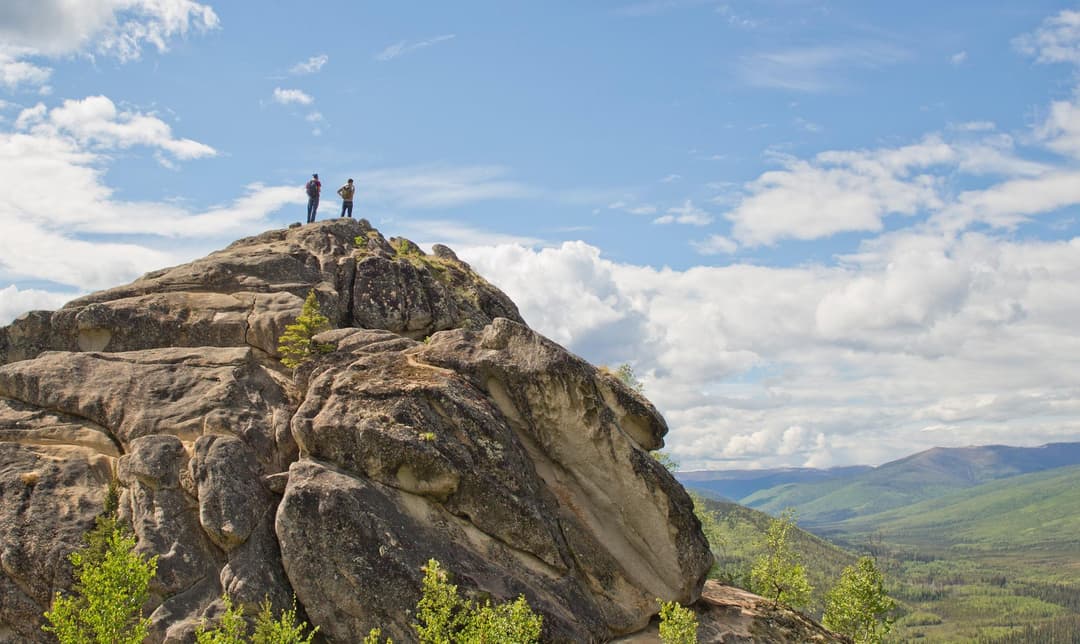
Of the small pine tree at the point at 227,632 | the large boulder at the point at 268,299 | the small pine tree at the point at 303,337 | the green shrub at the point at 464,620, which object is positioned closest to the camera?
the small pine tree at the point at 227,632

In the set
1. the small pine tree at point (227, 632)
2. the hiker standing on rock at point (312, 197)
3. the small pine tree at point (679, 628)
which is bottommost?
the small pine tree at point (679, 628)

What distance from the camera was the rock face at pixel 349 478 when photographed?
3198 cm

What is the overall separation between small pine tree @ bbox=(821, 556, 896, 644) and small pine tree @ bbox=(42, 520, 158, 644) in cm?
5004

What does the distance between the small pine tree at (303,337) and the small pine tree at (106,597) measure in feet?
43.8

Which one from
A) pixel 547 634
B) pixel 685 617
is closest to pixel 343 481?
pixel 547 634

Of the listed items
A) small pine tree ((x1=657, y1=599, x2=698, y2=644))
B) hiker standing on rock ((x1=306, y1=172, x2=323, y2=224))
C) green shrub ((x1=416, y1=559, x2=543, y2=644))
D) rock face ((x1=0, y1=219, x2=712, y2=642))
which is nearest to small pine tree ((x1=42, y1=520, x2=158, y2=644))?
rock face ((x1=0, y1=219, x2=712, y2=642))

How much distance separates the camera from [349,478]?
1356 inches

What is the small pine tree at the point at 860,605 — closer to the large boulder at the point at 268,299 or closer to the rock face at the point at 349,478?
the rock face at the point at 349,478

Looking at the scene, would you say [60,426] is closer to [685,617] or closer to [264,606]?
[264,606]

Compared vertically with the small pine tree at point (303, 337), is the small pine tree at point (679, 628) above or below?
below

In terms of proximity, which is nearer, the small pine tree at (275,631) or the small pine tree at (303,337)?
the small pine tree at (275,631)

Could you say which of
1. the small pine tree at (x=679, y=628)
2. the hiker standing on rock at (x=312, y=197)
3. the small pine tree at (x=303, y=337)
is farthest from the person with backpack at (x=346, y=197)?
the small pine tree at (x=679, y=628)

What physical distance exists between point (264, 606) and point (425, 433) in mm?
9560

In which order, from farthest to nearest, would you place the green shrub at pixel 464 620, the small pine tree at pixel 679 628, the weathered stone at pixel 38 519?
1. the small pine tree at pixel 679 628
2. the weathered stone at pixel 38 519
3. the green shrub at pixel 464 620
